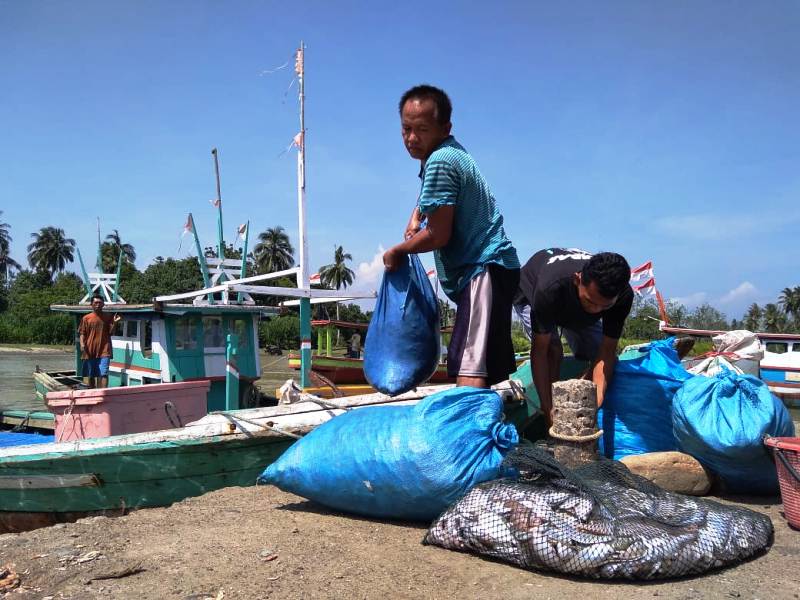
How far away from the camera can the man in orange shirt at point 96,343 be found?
9930 mm

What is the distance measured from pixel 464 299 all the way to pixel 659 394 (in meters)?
1.51

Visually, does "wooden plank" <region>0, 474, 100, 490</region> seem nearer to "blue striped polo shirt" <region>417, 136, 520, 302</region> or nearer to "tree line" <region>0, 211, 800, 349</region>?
"blue striped polo shirt" <region>417, 136, 520, 302</region>

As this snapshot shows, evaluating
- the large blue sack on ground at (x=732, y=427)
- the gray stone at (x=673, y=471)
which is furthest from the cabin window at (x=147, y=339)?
the large blue sack on ground at (x=732, y=427)

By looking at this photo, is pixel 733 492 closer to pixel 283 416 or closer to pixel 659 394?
pixel 659 394

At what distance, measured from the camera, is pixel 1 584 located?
2.29 meters

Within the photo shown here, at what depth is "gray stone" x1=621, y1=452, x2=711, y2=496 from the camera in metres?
3.33

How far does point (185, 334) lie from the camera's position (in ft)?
32.9

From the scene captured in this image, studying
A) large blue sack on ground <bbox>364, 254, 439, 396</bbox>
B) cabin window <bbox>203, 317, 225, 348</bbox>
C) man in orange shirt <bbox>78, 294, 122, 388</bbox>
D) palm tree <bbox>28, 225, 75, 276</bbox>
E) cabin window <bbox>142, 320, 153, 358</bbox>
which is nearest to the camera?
large blue sack on ground <bbox>364, 254, 439, 396</bbox>

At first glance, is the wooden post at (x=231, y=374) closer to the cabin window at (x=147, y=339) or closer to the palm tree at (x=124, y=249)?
the cabin window at (x=147, y=339)

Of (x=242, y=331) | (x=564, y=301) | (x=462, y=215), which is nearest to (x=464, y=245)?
(x=462, y=215)

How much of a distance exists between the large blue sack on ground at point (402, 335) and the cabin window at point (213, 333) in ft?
24.6

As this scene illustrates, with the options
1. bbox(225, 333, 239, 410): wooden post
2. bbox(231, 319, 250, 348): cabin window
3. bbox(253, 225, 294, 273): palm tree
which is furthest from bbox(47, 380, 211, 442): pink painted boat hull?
bbox(253, 225, 294, 273): palm tree

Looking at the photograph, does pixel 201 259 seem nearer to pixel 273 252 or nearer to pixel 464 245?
pixel 464 245

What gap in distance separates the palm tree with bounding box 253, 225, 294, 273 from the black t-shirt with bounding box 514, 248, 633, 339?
54666 mm
